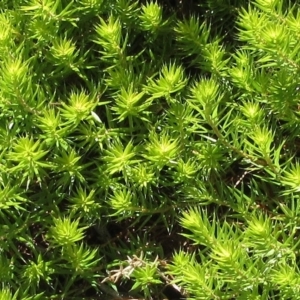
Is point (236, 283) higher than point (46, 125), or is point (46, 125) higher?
point (46, 125)

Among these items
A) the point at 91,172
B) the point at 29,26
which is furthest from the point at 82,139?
the point at 29,26

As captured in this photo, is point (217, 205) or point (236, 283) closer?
point (236, 283)

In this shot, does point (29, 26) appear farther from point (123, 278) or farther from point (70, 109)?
point (123, 278)

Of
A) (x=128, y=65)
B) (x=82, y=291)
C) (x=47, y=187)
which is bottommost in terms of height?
(x=82, y=291)

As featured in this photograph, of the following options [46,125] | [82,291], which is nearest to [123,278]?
[82,291]

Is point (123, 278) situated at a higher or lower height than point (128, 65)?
lower

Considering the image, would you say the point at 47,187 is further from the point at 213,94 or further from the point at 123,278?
the point at 213,94
